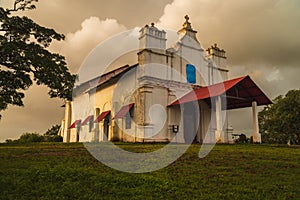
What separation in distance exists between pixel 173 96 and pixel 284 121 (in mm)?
25869

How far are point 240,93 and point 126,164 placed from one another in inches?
560

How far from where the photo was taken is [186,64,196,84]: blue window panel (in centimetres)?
2445

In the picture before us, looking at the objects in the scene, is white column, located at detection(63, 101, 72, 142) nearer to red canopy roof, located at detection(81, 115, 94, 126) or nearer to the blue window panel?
red canopy roof, located at detection(81, 115, 94, 126)

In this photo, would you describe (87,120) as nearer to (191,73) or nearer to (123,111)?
(123,111)

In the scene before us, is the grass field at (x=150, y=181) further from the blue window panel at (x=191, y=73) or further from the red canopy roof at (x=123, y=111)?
the blue window panel at (x=191, y=73)

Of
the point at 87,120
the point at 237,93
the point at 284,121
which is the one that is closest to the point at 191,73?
the point at 237,93

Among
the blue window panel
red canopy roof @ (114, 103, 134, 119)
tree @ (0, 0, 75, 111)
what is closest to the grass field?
tree @ (0, 0, 75, 111)

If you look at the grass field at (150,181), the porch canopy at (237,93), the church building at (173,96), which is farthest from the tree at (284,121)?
the grass field at (150,181)

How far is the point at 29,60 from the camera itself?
14109 millimetres

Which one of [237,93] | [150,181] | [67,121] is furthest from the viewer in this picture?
[67,121]

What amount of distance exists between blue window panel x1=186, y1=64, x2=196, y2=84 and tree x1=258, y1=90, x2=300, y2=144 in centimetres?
2329

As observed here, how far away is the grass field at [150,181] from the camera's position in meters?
6.34

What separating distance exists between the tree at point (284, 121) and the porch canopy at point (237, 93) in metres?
22.9

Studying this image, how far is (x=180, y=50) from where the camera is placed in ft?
80.5
